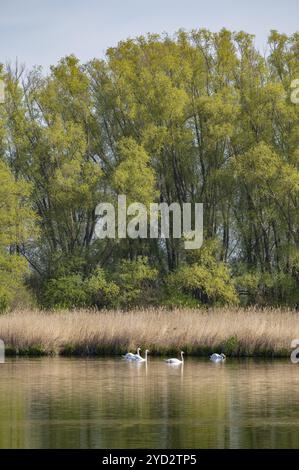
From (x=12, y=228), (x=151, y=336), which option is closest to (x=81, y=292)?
(x=12, y=228)

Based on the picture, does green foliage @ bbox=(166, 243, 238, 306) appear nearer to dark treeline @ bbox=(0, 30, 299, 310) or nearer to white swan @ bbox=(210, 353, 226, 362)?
dark treeline @ bbox=(0, 30, 299, 310)

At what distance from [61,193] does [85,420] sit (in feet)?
92.9

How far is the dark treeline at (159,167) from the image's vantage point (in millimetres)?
45938

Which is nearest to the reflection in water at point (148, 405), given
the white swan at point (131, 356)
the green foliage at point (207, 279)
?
the white swan at point (131, 356)

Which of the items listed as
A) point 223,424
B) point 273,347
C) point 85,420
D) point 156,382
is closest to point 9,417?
point 85,420

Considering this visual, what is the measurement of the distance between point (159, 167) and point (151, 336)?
17684 millimetres

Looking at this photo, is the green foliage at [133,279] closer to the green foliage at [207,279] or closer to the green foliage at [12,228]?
the green foliage at [207,279]

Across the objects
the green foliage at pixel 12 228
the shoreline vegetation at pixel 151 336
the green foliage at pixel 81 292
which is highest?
the green foliage at pixel 12 228

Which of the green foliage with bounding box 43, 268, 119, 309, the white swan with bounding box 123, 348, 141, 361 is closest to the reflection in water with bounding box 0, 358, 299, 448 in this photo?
the white swan with bounding box 123, 348, 141, 361

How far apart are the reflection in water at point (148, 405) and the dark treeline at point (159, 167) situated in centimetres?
1649

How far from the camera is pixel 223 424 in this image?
1898cm

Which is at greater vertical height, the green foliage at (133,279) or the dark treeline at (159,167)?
the dark treeline at (159,167)

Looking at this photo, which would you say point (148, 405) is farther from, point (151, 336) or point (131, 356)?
point (151, 336)

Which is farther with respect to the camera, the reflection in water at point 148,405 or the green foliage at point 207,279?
the green foliage at point 207,279
